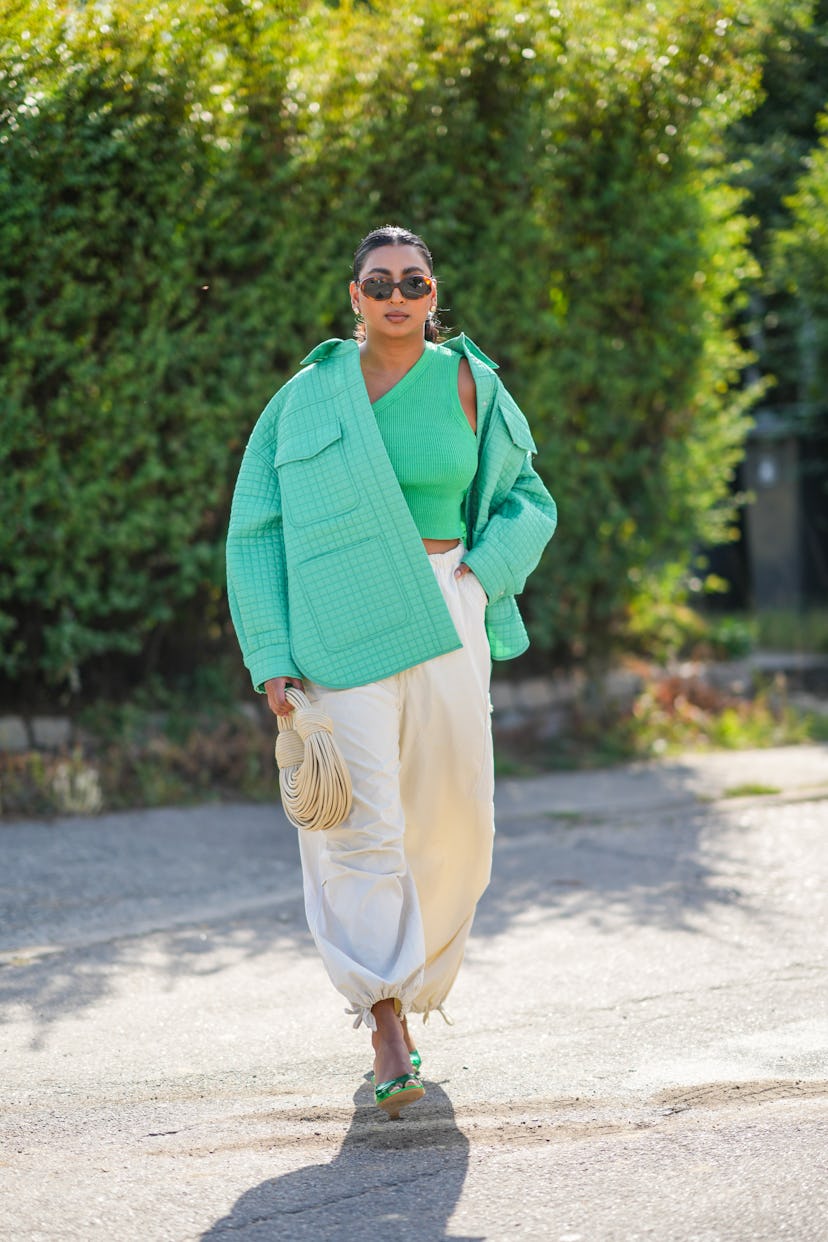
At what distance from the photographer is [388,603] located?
3549 millimetres

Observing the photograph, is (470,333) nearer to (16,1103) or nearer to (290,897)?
(290,897)

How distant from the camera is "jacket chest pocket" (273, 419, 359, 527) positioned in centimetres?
356

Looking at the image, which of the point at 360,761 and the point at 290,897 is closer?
the point at 360,761

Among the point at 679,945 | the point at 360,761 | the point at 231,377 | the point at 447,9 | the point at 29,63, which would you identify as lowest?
the point at 679,945

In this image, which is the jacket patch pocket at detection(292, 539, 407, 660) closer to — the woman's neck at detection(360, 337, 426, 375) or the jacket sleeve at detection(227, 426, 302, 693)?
the jacket sleeve at detection(227, 426, 302, 693)

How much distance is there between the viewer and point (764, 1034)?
3920 mm

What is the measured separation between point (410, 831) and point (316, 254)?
413 cm

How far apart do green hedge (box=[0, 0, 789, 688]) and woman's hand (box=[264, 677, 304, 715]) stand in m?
2.98

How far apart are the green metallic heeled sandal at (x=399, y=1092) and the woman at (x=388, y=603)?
5.4 inches

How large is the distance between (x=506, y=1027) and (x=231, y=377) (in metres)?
3.74

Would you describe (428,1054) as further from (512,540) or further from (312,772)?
(512,540)

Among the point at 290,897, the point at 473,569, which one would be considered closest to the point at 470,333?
the point at 290,897

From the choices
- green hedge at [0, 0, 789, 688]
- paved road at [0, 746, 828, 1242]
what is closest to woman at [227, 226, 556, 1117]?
paved road at [0, 746, 828, 1242]

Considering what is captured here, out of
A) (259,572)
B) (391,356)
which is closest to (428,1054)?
(259,572)
